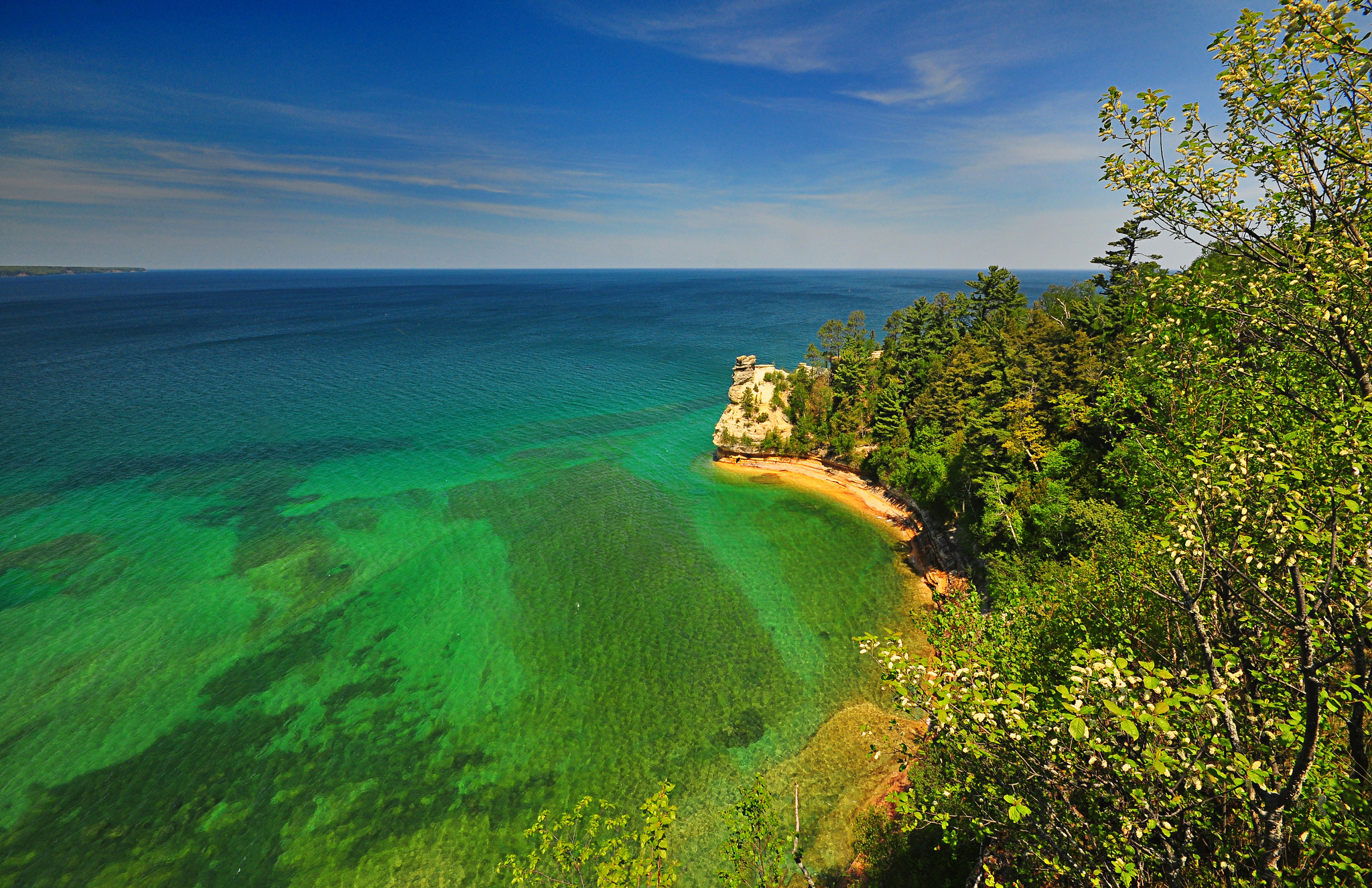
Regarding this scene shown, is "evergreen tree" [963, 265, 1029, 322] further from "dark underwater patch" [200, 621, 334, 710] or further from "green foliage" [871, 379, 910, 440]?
"dark underwater patch" [200, 621, 334, 710]

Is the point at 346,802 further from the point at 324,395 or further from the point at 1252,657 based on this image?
the point at 324,395

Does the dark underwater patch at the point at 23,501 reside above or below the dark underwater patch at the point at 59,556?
above

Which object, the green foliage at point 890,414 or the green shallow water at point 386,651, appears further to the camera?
the green foliage at point 890,414

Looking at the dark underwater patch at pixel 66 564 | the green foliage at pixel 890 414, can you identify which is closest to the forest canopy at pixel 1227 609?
the green foliage at pixel 890 414

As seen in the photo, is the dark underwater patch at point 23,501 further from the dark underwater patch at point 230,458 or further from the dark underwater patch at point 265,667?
the dark underwater patch at point 265,667

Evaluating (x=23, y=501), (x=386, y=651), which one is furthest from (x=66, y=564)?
(x=386, y=651)

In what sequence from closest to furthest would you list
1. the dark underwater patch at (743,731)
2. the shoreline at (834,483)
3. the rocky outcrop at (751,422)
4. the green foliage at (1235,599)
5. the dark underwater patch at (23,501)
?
the green foliage at (1235,599)
the dark underwater patch at (743,731)
the dark underwater patch at (23,501)
the shoreline at (834,483)
the rocky outcrop at (751,422)

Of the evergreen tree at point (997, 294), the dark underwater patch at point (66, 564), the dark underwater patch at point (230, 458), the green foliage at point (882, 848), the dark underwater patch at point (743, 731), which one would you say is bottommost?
the dark underwater patch at point (743, 731)

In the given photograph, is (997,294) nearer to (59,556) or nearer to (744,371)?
(744,371)
